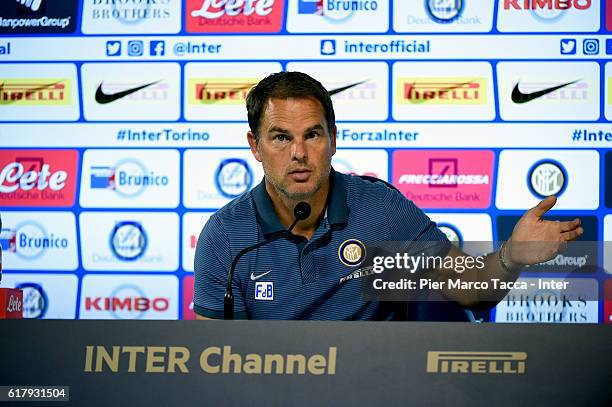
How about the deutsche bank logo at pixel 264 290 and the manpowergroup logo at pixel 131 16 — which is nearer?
the deutsche bank logo at pixel 264 290

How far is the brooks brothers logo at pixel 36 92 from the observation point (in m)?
3.56

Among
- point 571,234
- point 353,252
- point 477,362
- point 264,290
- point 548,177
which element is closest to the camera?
point 477,362

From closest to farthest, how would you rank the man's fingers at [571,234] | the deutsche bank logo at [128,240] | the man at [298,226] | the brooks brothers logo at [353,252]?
the man's fingers at [571,234] → the brooks brothers logo at [353,252] → the man at [298,226] → the deutsche bank logo at [128,240]

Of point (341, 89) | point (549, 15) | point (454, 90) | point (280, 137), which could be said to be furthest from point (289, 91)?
point (549, 15)

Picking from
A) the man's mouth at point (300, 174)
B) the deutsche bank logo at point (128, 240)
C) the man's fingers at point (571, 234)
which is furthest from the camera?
the deutsche bank logo at point (128, 240)

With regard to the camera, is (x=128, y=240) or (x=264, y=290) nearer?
(x=264, y=290)

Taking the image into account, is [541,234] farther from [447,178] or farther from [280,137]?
[447,178]

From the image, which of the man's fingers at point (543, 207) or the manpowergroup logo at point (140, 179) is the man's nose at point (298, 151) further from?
the manpowergroup logo at point (140, 179)

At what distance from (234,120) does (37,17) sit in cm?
105

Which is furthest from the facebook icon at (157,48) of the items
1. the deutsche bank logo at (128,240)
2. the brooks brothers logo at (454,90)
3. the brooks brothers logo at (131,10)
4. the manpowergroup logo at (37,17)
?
the brooks brothers logo at (454,90)

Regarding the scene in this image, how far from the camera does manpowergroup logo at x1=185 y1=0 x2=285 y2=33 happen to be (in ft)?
11.5

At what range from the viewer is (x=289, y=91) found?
6.67 ft

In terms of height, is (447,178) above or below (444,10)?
below

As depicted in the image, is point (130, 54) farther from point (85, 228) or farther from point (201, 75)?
point (85, 228)
